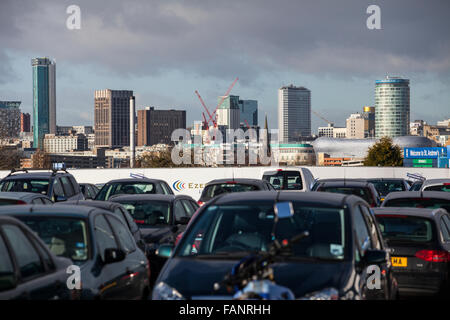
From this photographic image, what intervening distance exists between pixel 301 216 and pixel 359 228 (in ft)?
1.87

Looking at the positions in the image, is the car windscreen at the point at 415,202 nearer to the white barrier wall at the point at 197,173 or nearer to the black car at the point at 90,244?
the black car at the point at 90,244

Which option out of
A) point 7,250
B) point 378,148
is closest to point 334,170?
point 7,250

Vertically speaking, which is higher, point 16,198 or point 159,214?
point 16,198

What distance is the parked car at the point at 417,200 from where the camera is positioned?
14.5 metres

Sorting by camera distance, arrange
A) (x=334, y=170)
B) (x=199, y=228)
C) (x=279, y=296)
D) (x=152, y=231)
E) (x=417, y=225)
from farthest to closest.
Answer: (x=334, y=170)
(x=152, y=231)
(x=417, y=225)
(x=199, y=228)
(x=279, y=296)

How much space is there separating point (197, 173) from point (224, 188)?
99.2 feet

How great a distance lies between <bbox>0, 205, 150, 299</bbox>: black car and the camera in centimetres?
807

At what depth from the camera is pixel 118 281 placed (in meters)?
8.48

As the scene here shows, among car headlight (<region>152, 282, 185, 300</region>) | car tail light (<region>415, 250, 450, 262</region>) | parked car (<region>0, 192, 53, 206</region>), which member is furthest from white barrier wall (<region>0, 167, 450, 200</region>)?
car headlight (<region>152, 282, 185, 300</region>)

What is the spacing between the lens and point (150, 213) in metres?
14.7

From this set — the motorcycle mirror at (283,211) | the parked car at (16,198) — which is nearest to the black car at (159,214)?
the parked car at (16,198)

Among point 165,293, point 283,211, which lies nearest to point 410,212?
point 283,211

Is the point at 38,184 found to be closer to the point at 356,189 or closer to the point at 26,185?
the point at 26,185

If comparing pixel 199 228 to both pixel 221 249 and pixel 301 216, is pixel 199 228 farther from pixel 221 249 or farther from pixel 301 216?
pixel 301 216
